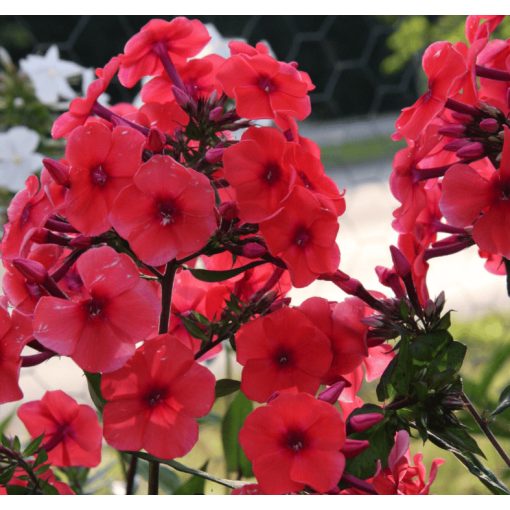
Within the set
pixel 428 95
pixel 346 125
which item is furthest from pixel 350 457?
pixel 346 125

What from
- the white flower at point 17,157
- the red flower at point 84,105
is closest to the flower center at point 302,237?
the red flower at point 84,105

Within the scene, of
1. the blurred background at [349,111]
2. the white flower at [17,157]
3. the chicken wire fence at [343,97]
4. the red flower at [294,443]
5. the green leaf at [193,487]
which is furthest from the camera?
the chicken wire fence at [343,97]

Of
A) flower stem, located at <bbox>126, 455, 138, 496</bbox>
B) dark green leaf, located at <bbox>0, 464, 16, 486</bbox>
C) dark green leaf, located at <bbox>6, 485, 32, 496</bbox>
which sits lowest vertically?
flower stem, located at <bbox>126, 455, 138, 496</bbox>

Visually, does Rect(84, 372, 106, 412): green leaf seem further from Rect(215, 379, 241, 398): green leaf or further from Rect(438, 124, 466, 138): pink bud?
Rect(438, 124, 466, 138): pink bud

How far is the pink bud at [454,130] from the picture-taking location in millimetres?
326

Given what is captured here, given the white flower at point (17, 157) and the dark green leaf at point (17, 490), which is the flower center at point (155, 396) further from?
the white flower at point (17, 157)

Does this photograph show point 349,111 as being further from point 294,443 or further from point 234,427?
point 294,443

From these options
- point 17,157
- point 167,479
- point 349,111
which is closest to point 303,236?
point 167,479

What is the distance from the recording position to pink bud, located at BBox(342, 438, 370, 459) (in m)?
0.28

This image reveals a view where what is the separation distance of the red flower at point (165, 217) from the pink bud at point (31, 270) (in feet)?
0.10

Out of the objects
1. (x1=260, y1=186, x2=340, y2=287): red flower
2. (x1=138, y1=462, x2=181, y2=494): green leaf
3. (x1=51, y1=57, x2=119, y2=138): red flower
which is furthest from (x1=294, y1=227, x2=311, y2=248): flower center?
(x1=138, y1=462, x2=181, y2=494): green leaf

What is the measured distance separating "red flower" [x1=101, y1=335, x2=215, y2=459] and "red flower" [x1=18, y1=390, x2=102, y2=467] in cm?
6
